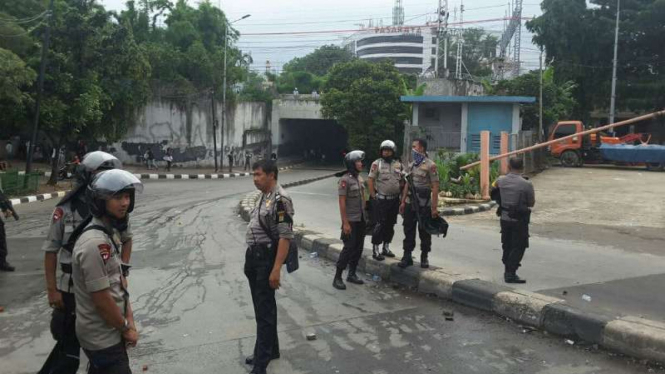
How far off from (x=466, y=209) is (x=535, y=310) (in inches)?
317

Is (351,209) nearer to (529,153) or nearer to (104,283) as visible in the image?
(104,283)

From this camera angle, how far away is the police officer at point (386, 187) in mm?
7418

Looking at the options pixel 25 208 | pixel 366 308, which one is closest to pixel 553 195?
pixel 366 308

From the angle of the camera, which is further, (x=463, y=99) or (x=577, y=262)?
(x=463, y=99)

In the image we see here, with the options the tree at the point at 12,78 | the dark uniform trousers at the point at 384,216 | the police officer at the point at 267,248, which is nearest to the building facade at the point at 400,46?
the tree at the point at 12,78

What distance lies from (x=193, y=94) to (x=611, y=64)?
2873 centimetres

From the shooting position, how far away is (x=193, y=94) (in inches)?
1419

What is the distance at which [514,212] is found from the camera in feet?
21.6

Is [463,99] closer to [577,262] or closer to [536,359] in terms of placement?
[577,262]

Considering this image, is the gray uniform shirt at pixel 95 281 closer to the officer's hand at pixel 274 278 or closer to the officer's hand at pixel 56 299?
the officer's hand at pixel 56 299

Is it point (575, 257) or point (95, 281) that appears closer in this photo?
point (95, 281)

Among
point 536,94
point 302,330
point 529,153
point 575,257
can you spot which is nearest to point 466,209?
point 575,257

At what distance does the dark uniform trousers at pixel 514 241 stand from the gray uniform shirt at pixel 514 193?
9 cm

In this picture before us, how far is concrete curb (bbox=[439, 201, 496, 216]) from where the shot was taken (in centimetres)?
1305
